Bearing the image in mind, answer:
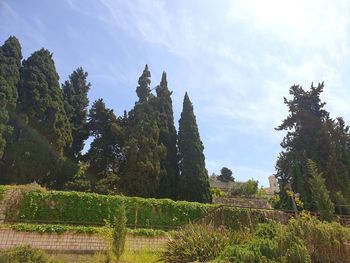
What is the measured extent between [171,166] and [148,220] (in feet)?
33.2

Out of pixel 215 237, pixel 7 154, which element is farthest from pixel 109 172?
pixel 215 237

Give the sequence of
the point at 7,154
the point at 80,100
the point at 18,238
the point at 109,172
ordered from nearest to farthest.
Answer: the point at 18,238 → the point at 7,154 → the point at 109,172 → the point at 80,100

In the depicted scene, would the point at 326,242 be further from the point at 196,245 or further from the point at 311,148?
the point at 311,148

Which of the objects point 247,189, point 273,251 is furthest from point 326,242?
point 247,189

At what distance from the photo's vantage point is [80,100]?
32344 millimetres

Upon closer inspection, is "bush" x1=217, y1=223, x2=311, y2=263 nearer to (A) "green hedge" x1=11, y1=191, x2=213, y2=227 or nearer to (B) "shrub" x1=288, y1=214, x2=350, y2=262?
(B) "shrub" x1=288, y1=214, x2=350, y2=262

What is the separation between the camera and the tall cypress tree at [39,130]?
23869 millimetres

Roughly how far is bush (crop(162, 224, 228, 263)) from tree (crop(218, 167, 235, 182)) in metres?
57.3

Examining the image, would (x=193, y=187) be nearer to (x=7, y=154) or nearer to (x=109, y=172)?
(x=109, y=172)

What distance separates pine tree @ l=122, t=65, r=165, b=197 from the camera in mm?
25438

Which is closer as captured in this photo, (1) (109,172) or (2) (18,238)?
(2) (18,238)

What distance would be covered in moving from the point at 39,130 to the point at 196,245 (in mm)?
19382

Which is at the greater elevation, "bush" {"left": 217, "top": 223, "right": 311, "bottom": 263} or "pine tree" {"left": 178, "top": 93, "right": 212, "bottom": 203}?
"pine tree" {"left": 178, "top": 93, "right": 212, "bottom": 203}

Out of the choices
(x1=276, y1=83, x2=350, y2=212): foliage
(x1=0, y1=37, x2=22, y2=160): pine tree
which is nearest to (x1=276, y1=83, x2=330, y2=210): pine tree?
(x1=276, y1=83, x2=350, y2=212): foliage
